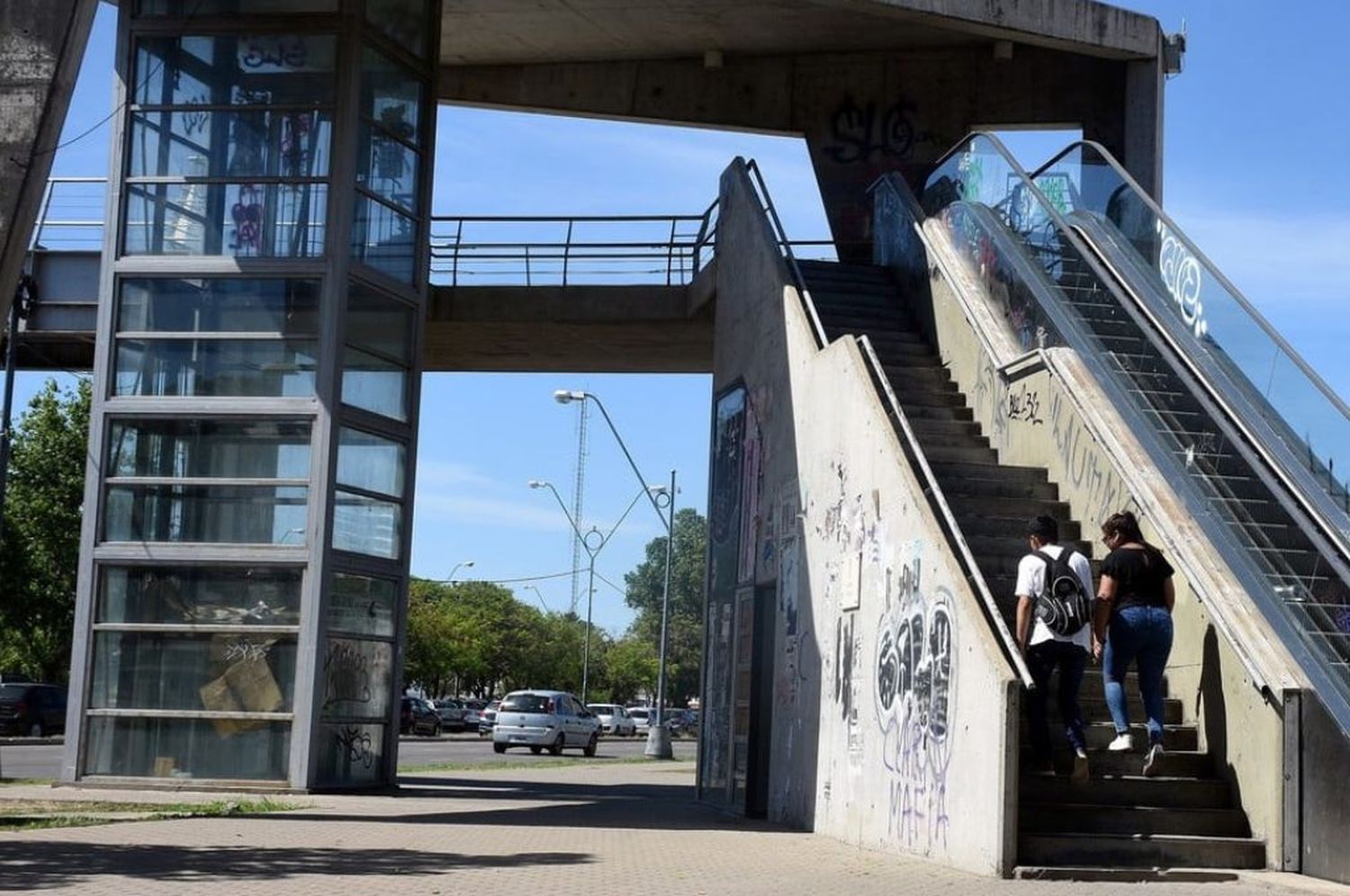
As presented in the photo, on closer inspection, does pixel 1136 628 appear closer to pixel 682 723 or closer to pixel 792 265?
pixel 792 265

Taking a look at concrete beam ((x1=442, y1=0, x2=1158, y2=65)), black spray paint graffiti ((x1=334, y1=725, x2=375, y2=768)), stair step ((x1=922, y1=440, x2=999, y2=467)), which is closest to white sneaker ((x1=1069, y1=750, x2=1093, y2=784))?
stair step ((x1=922, y1=440, x2=999, y2=467))

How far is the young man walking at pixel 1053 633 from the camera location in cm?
1101

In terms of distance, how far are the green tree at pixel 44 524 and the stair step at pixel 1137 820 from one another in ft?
148

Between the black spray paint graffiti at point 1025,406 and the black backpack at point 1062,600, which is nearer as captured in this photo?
the black backpack at point 1062,600

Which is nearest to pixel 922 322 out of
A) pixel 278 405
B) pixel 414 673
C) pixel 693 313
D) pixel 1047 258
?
pixel 1047 258

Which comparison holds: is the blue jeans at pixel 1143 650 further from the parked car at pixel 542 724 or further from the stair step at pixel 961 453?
the parked car at pixel 542 724

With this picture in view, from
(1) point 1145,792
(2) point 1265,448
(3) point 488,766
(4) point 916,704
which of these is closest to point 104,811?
(4) point 916,704

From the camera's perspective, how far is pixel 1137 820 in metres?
10.7

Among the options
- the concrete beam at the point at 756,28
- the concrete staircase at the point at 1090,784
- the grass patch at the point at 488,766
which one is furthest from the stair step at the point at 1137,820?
the grass patch at the point at 488,766

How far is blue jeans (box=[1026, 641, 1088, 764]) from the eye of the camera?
10.9m

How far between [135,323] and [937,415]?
862 centimetres

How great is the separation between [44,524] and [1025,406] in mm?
43233

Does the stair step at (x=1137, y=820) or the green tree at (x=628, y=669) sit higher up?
the green tree at (x=628, y=669)

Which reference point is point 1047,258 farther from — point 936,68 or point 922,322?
point 936,68
